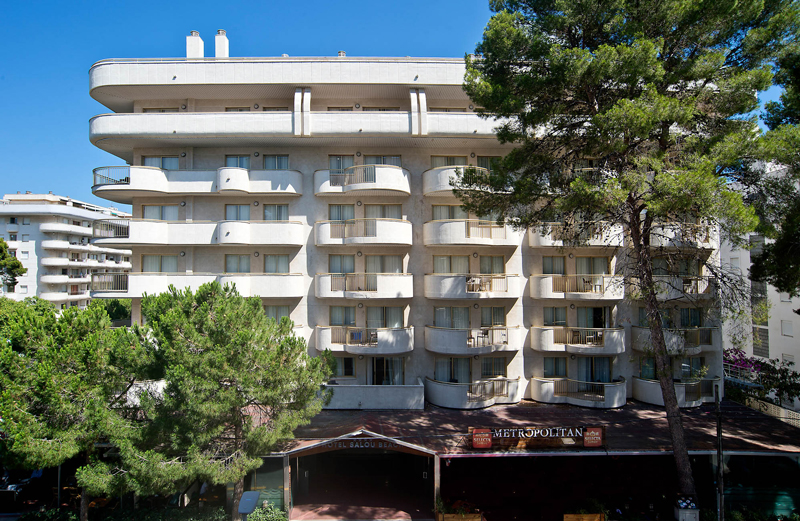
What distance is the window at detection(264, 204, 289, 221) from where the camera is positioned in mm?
19562

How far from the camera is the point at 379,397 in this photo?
58.5 feet

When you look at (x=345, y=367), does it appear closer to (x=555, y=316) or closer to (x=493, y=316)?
(x=493, y=316)

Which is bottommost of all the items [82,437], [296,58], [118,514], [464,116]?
[118,514]

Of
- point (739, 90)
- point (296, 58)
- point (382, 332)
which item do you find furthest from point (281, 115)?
point (739, 90)

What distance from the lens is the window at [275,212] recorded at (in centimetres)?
1956

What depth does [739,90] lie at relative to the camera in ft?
40.0

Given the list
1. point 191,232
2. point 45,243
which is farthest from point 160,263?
point 45,243

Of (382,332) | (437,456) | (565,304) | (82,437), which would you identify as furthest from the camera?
(565,304)

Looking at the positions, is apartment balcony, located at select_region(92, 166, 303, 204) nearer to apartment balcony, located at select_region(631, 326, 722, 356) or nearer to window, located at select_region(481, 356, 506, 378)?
window, located at select_region(481, 356, 506, 378)

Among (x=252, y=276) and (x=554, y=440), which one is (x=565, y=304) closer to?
(x=554, y=440)

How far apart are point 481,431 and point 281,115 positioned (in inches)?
621

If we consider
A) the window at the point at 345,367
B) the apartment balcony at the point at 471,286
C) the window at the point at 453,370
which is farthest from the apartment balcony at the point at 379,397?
the apartment balcony at the point at 471,286

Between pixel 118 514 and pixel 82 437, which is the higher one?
pixel 82 437

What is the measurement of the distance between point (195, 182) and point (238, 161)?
2247 mm
